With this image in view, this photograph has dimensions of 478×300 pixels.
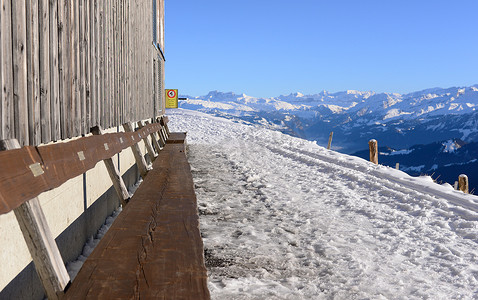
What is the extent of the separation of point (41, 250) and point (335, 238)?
362 centimetres

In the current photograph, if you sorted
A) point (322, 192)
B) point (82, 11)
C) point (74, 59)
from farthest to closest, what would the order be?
point (322, 192) < point (82, 11) < point (74, 59)

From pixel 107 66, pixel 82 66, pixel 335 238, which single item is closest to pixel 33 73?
pixel 82 66

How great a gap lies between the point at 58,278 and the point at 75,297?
218 millimetres

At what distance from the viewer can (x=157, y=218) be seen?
3006 mm

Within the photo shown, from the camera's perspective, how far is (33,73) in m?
2.91

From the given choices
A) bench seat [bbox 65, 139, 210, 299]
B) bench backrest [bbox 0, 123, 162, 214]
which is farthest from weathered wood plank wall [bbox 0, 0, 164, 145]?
bench seat [bbox 65, 139, 210, 299]

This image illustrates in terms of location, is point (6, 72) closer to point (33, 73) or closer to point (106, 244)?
point (33, 73)

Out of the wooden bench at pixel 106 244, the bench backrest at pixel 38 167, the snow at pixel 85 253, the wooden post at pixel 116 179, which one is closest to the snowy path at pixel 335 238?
the wooden bench at pixel 106 244

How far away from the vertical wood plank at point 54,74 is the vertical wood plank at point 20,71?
471 mm

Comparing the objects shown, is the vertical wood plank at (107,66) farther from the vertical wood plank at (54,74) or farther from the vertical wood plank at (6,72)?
the vertical wood plank at (6,72)

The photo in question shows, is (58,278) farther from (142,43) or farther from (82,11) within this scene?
(142,43)

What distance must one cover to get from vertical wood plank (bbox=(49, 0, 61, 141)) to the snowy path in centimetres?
187

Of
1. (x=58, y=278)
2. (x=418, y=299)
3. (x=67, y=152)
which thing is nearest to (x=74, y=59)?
(x=67, y=152)

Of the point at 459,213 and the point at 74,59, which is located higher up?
the point at 74,59
